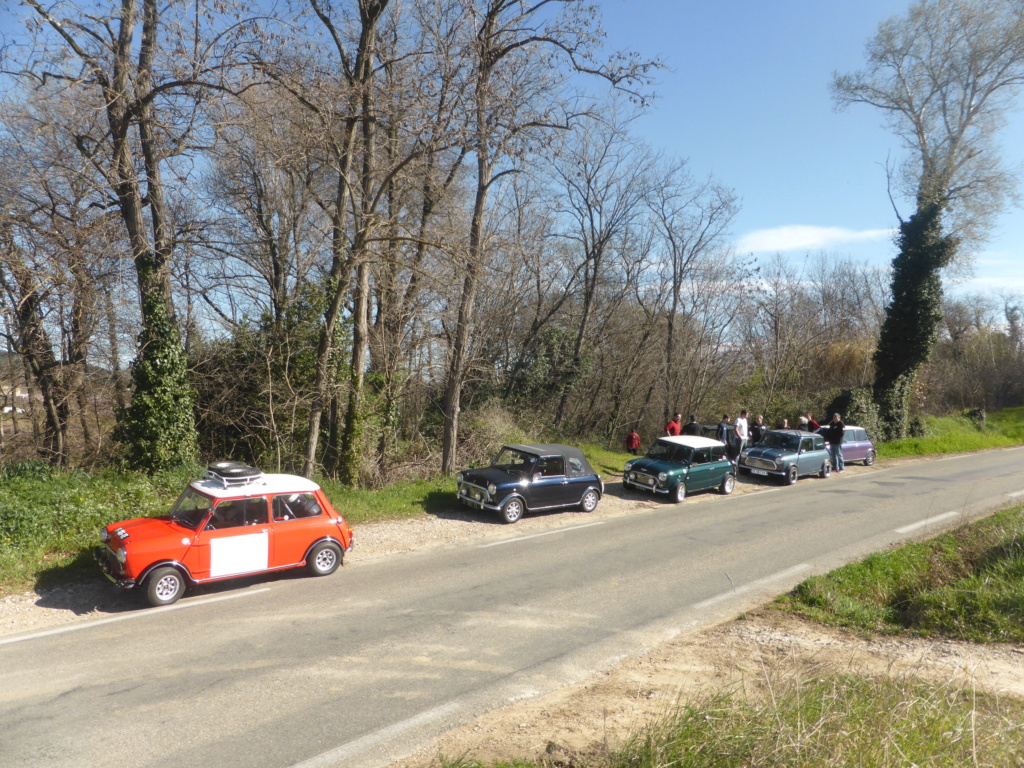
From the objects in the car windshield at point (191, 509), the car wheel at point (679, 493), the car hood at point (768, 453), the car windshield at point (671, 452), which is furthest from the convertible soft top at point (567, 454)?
the car hood at point (768, 453)

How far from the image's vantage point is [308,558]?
9523 mm

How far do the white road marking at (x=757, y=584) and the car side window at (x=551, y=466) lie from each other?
17.6 ft

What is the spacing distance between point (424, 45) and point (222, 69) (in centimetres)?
648

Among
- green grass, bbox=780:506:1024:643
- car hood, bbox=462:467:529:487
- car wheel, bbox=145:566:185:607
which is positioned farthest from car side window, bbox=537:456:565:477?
car wheel, bbox=145:566:185:607

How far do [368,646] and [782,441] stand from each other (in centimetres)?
1765

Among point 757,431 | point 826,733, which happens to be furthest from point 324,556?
point 757,431

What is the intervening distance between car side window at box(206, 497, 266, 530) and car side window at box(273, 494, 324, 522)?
0.20 meters

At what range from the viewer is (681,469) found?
1678 cm

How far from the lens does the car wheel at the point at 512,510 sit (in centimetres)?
1355

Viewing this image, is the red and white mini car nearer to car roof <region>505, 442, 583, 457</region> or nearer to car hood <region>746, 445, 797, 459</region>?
car roof <region>505, 442, 583, 457</region>

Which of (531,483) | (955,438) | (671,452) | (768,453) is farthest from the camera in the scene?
(955,438)

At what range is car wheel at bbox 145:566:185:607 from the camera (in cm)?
811

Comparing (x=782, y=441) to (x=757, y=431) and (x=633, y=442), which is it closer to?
(x=757, y=431)

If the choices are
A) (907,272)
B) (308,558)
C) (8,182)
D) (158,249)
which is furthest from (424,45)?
(907,272)
